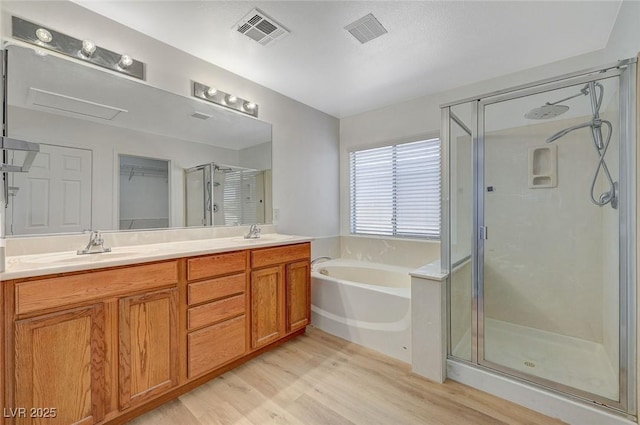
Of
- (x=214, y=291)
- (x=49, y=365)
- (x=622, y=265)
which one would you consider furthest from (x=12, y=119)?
(x=622, y=265)

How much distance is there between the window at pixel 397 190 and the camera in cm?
298

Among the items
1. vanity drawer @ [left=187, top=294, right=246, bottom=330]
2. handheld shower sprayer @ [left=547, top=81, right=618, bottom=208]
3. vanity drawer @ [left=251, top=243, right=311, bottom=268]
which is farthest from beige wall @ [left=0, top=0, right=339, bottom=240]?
handheld shower sprayer @ [left=547, top=81, right=618, bottom=208]

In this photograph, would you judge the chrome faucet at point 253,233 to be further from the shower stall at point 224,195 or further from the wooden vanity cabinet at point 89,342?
the wooden vanity cabinet at point 89,342

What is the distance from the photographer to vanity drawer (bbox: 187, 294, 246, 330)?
64.9 inches

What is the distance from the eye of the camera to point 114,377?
1337 mm

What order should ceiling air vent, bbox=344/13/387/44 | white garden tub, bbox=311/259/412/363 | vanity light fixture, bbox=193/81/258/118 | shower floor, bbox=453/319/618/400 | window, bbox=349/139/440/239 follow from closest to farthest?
shower floor, bbox=453/319/618/400
ceiling air vent, bbox=344/13/387/44
white garden tub, bbox=311/259/412/363
vanity light fixture, bbox=193/81/258/118
window, bbox=349/139/440/239

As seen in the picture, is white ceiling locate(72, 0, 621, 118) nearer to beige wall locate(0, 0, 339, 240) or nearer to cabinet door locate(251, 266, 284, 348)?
beige wall locate(0, 0, 339, 240)

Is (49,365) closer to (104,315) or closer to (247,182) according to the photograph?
(104,315)

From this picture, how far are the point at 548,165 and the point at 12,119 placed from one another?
3.69 metres

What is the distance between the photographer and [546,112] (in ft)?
6.76

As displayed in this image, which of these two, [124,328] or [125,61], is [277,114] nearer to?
[125,61]

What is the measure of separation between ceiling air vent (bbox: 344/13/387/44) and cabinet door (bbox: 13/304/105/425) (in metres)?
2.29

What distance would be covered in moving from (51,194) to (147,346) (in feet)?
3.48

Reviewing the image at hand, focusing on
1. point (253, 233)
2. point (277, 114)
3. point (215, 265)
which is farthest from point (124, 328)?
point (277, 114)
